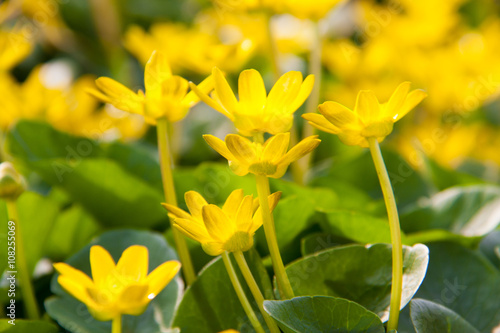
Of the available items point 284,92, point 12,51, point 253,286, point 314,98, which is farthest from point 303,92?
point 12,51

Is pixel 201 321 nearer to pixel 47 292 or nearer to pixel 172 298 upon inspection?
pixel 172 298

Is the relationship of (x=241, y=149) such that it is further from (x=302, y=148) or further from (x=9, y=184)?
(x=9, y=184)

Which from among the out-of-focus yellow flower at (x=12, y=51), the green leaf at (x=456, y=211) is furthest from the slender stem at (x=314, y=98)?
the out-of-focus yellow flower at (x=12, y=51)

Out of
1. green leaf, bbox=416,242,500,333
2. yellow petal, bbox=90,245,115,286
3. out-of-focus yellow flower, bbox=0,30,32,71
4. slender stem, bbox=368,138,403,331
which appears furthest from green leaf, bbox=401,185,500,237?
out-of-focus yellow flower, bbox=0,30,32,71

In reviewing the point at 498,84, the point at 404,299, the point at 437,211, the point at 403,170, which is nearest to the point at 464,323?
the point at 404,299

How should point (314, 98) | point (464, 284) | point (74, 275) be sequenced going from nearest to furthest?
1. point (74, 275)
2. point (464, 284)
3. point (314, 98)

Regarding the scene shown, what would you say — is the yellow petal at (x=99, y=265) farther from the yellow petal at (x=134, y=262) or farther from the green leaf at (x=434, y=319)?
the green leaf at (x=434, y=319)
